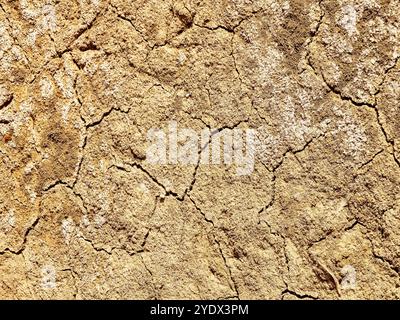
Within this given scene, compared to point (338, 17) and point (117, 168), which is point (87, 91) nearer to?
point (117, 168)

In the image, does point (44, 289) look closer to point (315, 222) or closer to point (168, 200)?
point (168, 200)

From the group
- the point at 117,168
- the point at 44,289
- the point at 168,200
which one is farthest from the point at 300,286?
the point at 44,289

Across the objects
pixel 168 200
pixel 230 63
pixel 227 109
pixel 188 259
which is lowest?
pixel 188 259

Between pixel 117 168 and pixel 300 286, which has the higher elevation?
pixel 117 168

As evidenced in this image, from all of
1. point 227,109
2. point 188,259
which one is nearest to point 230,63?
point 227,109
